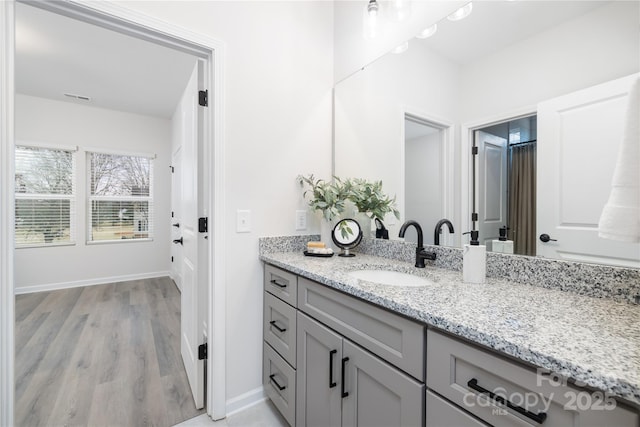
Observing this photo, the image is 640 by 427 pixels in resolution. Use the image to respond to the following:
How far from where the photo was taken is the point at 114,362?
212 centimetres

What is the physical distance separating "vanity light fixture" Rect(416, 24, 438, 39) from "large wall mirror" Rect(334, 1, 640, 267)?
0.09ft

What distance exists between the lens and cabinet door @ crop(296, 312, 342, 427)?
109 centimetres

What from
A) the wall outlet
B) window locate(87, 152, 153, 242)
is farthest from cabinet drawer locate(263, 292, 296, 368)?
window locate(87, 152, 153, 242)

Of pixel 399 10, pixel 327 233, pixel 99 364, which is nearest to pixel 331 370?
pixel 327 233

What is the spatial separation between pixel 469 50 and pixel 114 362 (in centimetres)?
301

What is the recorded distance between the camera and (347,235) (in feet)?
5.71

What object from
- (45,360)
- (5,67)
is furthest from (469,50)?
(45,360)

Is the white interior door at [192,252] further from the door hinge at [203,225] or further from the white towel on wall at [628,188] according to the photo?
the white towel on wall at [628,188]

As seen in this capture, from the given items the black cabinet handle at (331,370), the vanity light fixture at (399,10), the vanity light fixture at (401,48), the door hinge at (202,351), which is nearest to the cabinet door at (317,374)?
the black cabinet handle at (331,370)

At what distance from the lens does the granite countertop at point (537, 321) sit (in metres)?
0.50

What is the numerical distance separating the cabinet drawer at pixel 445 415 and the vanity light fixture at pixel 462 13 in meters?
1.53

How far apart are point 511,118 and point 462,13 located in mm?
569

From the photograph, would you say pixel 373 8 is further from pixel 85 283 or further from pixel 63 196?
pixel 85 283

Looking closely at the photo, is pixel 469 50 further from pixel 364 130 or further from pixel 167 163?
pixel 167 163
